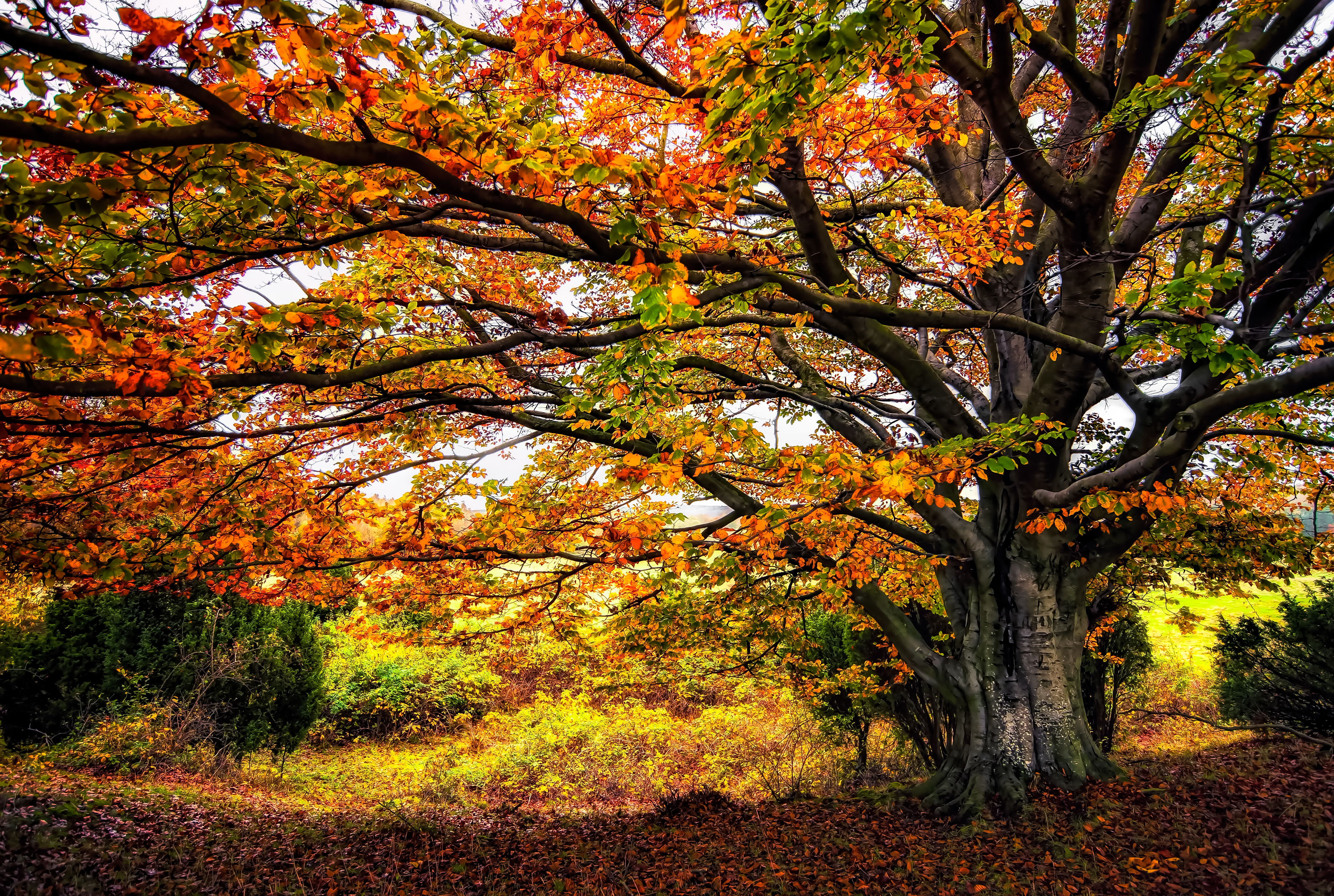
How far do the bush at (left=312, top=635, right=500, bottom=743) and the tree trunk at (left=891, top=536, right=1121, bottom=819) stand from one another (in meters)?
14.4

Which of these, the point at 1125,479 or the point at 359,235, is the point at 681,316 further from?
the point at 1125,479

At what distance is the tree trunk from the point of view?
6539mm

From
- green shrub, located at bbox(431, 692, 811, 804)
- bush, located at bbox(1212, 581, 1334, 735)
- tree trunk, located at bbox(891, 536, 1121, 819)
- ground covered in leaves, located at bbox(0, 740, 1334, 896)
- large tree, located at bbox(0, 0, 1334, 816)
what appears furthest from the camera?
green shrub, located at bbox(431, 692, 811, 804)

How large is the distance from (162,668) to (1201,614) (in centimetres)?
3099

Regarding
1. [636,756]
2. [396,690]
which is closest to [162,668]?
[396,690]

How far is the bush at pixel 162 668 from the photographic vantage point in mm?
11750

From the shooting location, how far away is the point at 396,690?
59.4 ft

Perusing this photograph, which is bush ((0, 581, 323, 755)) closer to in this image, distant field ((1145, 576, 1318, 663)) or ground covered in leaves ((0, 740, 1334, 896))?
ground covered in leaves ((0, 740, 1334, 896))

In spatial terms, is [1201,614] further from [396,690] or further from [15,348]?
[15,348]

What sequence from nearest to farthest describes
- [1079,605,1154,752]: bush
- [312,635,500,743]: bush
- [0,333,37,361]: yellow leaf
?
[0,333,37,361]: yellow leaf, [1079,605,1154,752]: bush, [312,635,500,743]: bush

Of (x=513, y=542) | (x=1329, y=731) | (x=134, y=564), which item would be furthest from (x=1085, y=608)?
(x=134, y=564)

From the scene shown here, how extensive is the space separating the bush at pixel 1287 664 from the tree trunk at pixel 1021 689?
5.35m

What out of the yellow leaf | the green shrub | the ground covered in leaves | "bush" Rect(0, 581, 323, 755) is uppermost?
the yellow leaf

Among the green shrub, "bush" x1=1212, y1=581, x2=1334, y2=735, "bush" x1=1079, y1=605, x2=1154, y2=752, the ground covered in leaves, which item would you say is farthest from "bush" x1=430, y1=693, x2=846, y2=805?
"bush" x1=1212, y1=581, x2=1334, y2=735
